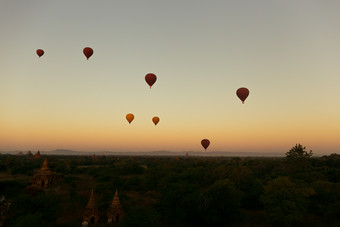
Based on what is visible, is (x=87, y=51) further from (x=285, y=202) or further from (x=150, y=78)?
(x=285, y=202)

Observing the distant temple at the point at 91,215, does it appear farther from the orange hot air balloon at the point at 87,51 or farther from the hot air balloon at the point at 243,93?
the hot air balloon at the point at 243,93

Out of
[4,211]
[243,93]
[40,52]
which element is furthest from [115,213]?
[40,52]

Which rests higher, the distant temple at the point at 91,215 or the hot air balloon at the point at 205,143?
the hot air balloon at the point at 205,143

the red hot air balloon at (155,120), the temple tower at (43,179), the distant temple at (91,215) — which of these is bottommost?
the distant temple at (91,215)

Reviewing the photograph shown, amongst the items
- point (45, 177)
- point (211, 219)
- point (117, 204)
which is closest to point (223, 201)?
point (211, 219)

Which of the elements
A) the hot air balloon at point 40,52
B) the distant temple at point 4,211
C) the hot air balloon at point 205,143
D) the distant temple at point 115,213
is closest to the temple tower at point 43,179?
the hot air balloon at point 40,52

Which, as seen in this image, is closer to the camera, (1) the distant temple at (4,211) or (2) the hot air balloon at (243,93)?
(1) the distant temple at (4,211)

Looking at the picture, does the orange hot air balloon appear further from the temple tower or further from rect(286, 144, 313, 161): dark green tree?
rect(286, 144, 313, 161): dark green tree

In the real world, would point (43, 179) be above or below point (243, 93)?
below

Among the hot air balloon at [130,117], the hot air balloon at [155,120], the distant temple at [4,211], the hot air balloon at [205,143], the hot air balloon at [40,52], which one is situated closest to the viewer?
the distant temple at [4,211]

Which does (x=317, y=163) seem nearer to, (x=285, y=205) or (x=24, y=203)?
(x=285, y=205)

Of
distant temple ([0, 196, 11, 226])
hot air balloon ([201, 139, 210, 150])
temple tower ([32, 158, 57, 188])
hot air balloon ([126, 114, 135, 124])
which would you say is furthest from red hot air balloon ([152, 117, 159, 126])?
distant temple ([0, 196, 11, 226])
